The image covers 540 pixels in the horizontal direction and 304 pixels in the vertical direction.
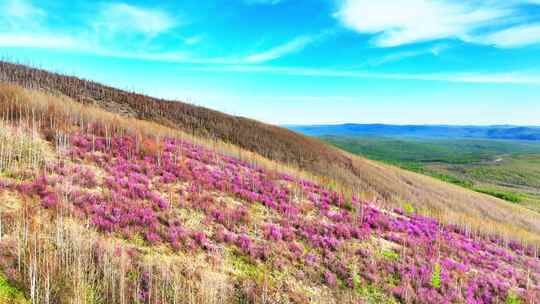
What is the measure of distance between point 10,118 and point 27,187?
8.70m

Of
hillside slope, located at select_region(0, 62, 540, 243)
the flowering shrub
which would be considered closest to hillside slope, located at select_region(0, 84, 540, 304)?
the flowering shrub

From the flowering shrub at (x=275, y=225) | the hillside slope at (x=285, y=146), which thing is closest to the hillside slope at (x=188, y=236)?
the flowering shrub at (x=275, y=225)

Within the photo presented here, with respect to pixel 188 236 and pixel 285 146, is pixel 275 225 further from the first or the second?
pixel 285 146

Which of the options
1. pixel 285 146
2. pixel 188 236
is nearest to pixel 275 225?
pixel 188 236

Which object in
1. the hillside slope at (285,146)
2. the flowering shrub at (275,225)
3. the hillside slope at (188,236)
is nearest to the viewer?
the hillside slope at (188,236)

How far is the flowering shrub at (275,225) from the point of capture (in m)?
11.5

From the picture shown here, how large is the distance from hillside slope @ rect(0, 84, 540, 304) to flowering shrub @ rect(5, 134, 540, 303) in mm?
69

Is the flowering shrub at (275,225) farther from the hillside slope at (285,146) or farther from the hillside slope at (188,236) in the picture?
the hillside slope at (285,146)

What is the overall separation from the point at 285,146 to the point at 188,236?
3169 cm

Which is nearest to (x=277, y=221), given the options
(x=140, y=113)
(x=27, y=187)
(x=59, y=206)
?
(x=59, y=206)

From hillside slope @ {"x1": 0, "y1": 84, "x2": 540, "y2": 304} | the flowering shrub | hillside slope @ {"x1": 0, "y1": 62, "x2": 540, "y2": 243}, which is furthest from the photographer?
hillside slope @ {"x1": 0, "y1": 62, "x2": 540, "y2": 243}

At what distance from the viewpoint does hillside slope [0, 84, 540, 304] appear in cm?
834

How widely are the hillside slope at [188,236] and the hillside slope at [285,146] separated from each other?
54.6 feet

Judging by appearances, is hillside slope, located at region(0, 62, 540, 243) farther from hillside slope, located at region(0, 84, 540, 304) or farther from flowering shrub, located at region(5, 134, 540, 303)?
hillside slope, located at region(0, 84, 540, 304)
